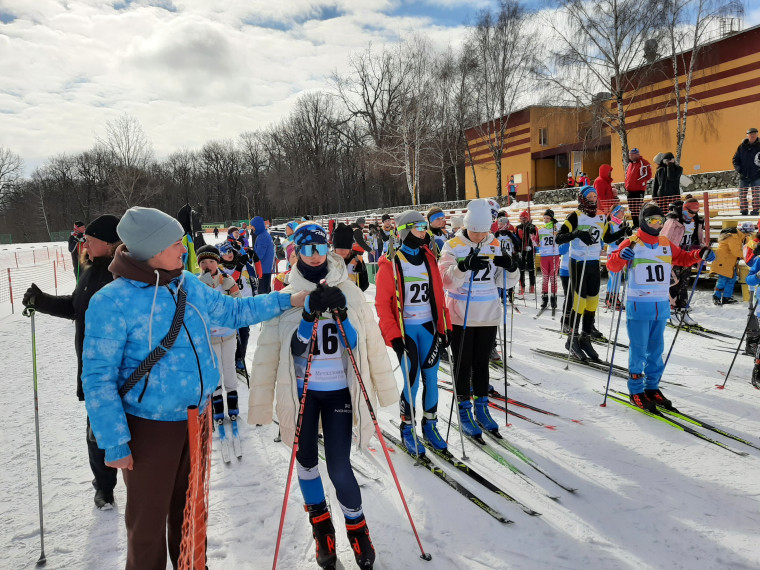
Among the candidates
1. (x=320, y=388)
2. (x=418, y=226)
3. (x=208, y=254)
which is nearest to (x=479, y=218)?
(x=418, y=226)

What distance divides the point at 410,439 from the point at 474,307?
4.49 feet

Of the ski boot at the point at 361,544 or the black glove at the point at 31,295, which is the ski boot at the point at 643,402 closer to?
the ski boot at the point at 361,544

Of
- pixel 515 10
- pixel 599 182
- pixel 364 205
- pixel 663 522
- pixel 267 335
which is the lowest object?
pixel 663 522

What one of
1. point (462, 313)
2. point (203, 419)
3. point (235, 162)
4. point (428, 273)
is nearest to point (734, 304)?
point (462, 313)

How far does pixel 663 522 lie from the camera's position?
3.05m

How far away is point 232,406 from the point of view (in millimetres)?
4980

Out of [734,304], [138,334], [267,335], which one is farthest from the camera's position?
[734,304]

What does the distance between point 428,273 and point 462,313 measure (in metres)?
0.75

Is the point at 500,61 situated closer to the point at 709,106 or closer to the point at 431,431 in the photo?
the point at 709,106

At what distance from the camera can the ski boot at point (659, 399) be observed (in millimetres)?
4746

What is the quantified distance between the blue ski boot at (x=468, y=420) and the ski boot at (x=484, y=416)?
0.10 meters

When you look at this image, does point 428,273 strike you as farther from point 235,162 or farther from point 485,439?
point 235,162

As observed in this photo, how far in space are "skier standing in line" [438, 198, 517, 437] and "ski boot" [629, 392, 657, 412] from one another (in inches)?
66.2

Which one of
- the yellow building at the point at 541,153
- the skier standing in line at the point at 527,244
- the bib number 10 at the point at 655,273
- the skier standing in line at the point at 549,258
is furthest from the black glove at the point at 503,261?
the yellow building at the point at 541,153
